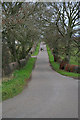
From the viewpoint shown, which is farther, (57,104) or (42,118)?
(57,104)

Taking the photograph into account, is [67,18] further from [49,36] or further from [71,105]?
[71,105]

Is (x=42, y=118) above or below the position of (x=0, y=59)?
below

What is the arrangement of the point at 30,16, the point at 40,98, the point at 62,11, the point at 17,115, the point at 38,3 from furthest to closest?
the point at 62,11
the point at 38,3
the point at 30,16
the point at 40,98
the point at 17,115

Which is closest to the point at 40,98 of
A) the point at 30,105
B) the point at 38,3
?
the point at 30,105

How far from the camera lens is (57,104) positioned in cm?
662

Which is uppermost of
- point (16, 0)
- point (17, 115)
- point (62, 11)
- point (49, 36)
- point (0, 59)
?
point (62, 11)

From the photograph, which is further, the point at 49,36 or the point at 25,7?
the point at 49,36

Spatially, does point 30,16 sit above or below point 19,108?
above

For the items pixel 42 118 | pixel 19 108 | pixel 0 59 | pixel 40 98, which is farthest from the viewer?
→ pixel 0 59

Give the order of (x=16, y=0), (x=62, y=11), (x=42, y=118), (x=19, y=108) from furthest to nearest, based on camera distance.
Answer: (x=62, y=11), (x=16, y=0), (x=19, y=108), (x=42, y=118)

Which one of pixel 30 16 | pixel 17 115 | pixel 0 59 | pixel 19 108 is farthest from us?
pixel 30 16

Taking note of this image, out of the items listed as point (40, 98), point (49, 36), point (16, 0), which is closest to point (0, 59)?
point (40, 98)

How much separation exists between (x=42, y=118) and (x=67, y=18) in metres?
19.7

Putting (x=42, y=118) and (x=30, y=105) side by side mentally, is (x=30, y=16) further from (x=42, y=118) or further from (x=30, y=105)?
(x=42, y=118)
